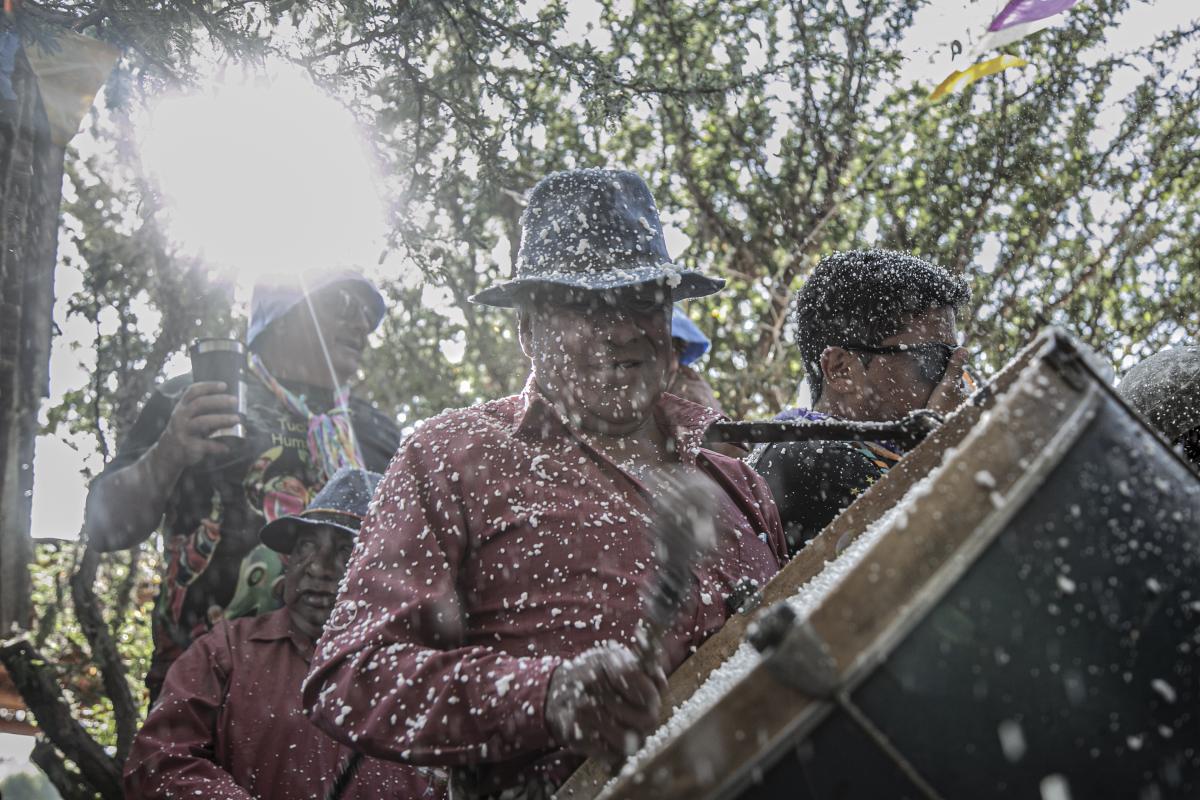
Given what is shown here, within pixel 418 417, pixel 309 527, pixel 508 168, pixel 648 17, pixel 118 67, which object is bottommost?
pixel 418 417

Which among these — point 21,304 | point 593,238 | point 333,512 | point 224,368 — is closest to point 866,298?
point 593,238

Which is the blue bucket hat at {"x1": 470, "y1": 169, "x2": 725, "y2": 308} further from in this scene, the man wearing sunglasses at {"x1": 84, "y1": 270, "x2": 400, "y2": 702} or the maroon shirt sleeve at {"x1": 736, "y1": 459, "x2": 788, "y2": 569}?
the man wearing sunglasses at {"x1": 84, "y1": 270, "x2": 400, "y2": 702}

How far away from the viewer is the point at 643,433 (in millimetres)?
2264

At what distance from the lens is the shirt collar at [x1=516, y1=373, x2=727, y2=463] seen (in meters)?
2.07

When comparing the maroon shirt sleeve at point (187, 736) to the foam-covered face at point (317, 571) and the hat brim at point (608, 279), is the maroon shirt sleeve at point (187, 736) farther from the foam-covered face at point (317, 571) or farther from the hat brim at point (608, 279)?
the hat brim at point (608, 279)

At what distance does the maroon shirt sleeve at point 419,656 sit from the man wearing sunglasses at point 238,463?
159cm

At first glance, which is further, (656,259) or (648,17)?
(648,17)

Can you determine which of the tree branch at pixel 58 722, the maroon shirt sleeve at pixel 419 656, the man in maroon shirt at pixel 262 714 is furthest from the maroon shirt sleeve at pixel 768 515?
the tree branch at pixel 58 722

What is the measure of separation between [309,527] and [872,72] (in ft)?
14.5

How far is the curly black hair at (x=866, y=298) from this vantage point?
10.2ft

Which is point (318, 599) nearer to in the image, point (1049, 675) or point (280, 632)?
point (280, 632)

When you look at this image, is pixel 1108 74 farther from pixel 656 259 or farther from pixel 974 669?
pixel 974 669

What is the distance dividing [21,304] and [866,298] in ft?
7.76

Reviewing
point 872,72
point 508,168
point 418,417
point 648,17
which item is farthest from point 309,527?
point 418,417
